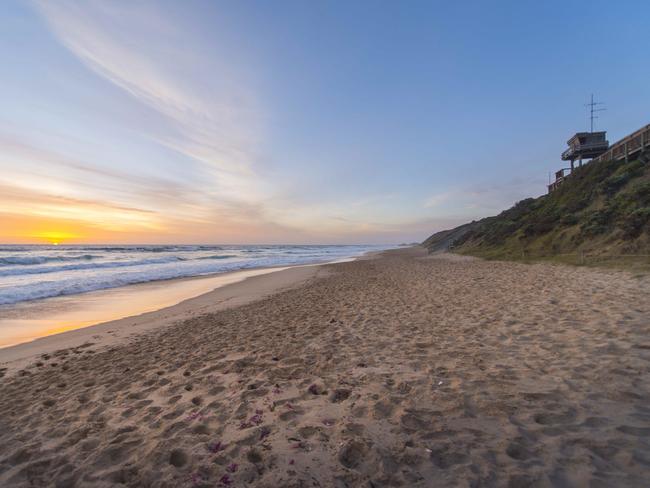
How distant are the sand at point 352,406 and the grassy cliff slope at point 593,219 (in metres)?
11.5

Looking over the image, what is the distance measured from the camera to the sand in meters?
2.76

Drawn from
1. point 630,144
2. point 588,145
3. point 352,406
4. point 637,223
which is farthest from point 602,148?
point 352,406

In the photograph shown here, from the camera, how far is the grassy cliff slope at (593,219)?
15789 millimetres

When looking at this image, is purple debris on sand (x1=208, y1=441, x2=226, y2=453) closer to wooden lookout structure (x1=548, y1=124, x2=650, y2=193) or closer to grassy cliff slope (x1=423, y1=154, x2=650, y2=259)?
grassy cliff slope (x1=423, y1=154, x2=650, y2=259)

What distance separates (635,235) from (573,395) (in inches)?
659

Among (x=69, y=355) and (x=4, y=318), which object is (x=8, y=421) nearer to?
(x=69, y=355)

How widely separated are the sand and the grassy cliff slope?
11501 millimetres

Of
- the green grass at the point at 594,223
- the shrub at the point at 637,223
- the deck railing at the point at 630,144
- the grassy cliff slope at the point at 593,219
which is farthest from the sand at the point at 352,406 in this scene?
the deck railing at the point at 630,144

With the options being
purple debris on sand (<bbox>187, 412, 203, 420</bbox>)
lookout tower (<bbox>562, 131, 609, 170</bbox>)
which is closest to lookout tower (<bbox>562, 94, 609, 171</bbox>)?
lookout tower (<bbox>562, 131, 609, 170</bbox>)

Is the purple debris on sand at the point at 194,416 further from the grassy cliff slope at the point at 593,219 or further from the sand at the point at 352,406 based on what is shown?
the grassy cliff slope at the point at 593,219

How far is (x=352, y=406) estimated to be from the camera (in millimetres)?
3775

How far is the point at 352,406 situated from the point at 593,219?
21.8 metres

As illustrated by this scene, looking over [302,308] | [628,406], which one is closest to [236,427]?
[628,406]

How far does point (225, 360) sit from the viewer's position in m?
5.70
